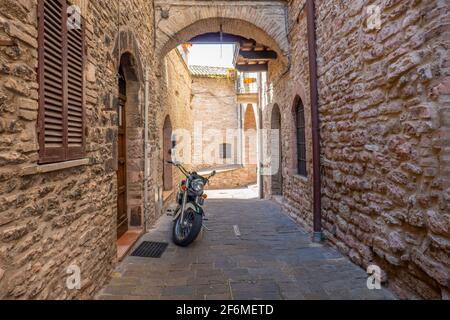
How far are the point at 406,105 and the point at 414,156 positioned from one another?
44 cm

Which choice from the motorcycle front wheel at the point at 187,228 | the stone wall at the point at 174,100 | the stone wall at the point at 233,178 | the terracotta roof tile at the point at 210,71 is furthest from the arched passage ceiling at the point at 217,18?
the terracotta roof tile at the point at 210,71

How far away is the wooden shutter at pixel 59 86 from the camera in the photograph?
1.95m

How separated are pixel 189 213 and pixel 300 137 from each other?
9.40ft

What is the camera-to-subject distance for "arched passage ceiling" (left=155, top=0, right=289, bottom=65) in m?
5.99

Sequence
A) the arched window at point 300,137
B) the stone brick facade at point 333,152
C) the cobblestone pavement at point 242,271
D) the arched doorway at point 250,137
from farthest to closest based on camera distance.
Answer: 1. the arched doorway at point 250,137
2. the arched window at point 300,137
3. the cobblestone pavement at point 242,271
4. the stone brick facade at point 333,152

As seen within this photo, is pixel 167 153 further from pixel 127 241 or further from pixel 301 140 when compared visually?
pixel 127 241

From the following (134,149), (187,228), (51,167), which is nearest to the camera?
(51,167)

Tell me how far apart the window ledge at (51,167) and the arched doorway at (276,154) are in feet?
21.0

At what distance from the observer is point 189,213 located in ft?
14.6

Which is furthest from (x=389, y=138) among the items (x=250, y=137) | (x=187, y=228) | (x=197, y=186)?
(x=250, y=137)

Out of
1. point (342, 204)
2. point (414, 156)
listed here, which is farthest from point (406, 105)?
point (342, 204)

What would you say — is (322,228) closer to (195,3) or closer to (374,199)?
(374,199)

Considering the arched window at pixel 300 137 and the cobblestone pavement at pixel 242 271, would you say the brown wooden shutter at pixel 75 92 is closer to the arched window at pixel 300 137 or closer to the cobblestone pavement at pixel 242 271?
the cobblestone pavement at pixel 242 271

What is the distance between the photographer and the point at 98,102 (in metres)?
2.98
